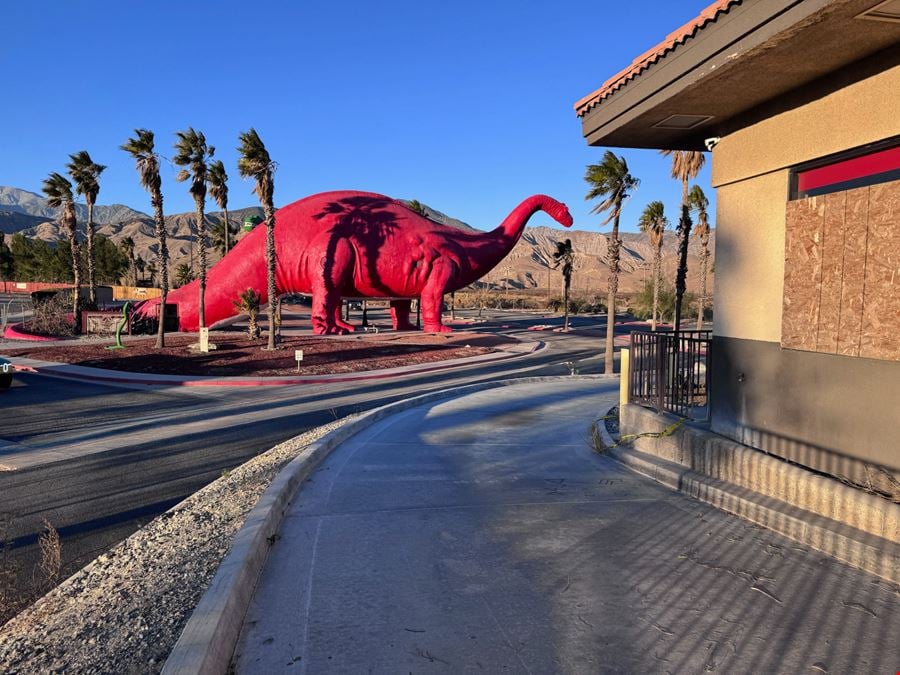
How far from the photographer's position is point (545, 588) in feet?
13.9

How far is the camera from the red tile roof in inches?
205

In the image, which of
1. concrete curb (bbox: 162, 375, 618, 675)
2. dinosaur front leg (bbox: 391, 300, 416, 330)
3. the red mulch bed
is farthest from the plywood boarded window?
dinosaur front leg (bbox: 391, 300, 416, 330)

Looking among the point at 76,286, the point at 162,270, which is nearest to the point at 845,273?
the point at 162,270

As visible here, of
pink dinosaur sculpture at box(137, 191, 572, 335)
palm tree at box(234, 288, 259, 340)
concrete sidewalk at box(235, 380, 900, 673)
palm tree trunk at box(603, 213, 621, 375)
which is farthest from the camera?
pink dinosaur sculpture at box(137, 191, 572, 335)

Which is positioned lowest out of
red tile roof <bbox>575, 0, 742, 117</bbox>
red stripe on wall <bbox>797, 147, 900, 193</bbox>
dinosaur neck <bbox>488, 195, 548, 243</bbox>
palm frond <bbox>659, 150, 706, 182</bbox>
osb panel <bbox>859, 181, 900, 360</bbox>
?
osb panel <bbox>859, 181, 900, 360</bbox>

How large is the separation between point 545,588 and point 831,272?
4025 mm

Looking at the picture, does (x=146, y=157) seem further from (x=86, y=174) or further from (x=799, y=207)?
(x=799, y=207)

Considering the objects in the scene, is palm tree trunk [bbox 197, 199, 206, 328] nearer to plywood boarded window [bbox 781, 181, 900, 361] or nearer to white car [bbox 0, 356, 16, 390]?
white car [bbox 0, 356, 16, 390]

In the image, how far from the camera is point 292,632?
146 inches

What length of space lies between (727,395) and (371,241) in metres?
26.0

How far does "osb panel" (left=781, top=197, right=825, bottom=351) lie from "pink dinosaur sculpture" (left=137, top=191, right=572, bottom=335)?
2549 cm

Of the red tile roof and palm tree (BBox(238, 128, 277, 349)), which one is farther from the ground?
palm tree (BBox(238, 128, 277, 349))

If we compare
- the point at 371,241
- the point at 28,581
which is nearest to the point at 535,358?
the point at 371,241

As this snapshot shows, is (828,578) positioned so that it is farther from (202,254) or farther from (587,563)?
(202,254)
